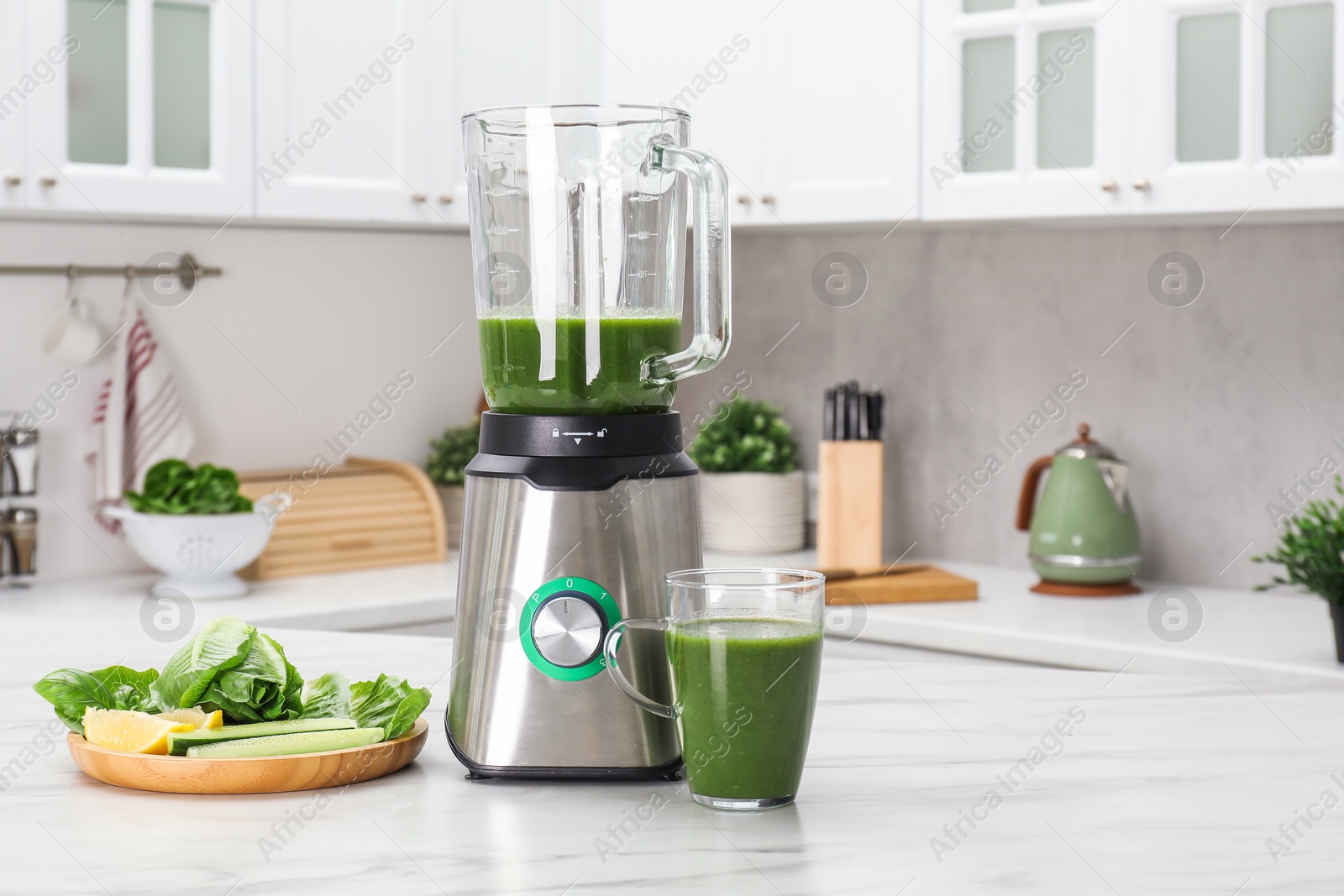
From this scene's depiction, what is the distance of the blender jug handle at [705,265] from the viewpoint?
855mm

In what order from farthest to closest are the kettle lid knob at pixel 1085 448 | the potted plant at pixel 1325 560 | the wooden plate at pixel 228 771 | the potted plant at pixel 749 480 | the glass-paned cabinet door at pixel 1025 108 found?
1. the potted plant at pixel 749 480
2. the kettle lid knob at pixel 1085 448
3. the glass-paned cabinet door at pixel 1025 108
4. the potted plant at pixel 1325 560
5. the wooden plate at pixel 228 771

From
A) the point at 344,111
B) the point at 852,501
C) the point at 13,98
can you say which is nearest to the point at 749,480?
the point at 852,501

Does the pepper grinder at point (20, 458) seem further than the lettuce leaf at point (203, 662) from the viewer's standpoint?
Yes

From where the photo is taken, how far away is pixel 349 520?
2562mm

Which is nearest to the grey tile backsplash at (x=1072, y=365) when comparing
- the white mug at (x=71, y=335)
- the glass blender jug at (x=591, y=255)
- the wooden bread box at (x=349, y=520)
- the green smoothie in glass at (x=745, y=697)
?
the wooden bread box at (x=349, y=520)

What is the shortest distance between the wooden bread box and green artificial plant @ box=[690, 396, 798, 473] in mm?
517

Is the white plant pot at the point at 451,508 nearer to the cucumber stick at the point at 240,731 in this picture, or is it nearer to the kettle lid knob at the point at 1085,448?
the kettle lid knob at the point at 1085,448

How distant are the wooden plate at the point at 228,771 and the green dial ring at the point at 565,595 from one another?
0.37 feet

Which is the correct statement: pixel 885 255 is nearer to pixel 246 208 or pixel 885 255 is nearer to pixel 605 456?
pixel 246 208

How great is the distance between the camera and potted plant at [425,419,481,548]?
2.82 m

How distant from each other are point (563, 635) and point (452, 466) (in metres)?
2.02

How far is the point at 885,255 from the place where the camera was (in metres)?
2.76

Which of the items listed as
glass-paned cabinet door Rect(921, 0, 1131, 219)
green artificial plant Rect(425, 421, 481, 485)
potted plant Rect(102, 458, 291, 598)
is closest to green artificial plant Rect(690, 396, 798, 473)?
green artificial plant Rect(425, 421, 481, 485)

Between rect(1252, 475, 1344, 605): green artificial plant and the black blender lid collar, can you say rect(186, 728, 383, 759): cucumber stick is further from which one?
rect(1252, 475, 1344, 605): green artificial plant
